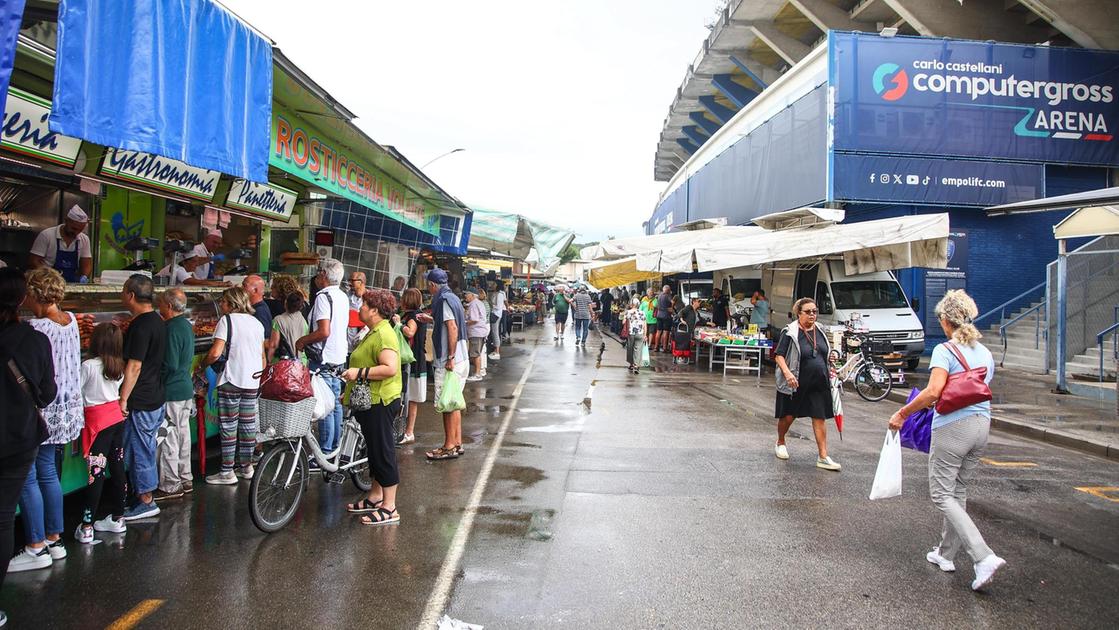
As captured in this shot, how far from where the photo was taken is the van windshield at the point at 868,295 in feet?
53.2

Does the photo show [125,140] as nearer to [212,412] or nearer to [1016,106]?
[212,412]

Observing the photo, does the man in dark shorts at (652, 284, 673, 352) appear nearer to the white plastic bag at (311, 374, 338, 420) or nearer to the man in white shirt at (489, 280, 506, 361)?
the man in white shirt at (489, 280, 506, 361)

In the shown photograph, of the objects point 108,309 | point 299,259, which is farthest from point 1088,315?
point 108,309

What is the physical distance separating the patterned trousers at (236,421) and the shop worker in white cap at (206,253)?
4.25m

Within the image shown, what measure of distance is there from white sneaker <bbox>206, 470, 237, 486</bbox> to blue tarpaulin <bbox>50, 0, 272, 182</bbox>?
2.72 m

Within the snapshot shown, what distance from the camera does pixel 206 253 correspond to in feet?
34.2

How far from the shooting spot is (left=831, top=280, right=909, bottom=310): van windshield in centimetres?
1620

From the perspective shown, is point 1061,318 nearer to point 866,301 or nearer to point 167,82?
point 866,301

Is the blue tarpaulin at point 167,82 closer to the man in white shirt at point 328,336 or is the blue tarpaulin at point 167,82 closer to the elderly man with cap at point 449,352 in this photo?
the man in white shirt at point 328,336

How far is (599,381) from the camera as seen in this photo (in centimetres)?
1456

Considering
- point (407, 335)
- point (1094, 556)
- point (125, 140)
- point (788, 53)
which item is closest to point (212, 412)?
point (407, 335)

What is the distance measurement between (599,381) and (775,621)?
10.6 metres

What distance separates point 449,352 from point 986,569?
512 centimetres

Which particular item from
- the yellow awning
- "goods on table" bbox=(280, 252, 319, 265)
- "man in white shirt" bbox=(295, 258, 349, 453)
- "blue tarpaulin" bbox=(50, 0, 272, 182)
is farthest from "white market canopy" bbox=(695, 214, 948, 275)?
"blue tarpaulin" bbox=(50, 0, 272, 182)
